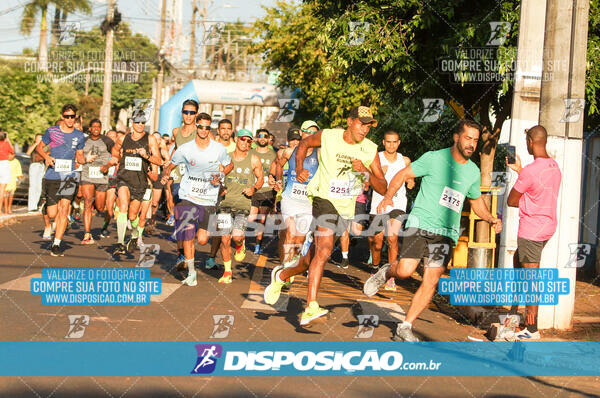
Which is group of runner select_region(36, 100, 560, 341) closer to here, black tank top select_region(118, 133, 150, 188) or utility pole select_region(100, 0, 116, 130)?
black tank top select_region(118, 133, 150, 188)

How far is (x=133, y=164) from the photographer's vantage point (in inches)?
517

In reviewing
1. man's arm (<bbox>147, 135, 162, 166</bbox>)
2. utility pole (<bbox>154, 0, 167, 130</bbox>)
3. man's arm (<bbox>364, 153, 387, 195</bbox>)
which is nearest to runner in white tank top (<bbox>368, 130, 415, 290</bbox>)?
man's arm (<bbox>147, 135, 162, 166</bbox>)

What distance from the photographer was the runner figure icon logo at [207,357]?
6262 millimetres

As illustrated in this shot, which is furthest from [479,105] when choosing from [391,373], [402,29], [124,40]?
[124,40]

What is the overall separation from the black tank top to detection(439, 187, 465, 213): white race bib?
6463 millimetres

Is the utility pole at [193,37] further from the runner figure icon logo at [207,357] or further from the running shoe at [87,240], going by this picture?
the runner figure icon logo at [207,357]

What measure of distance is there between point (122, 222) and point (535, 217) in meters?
7.04

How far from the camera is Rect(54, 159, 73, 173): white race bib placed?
42.4 ft

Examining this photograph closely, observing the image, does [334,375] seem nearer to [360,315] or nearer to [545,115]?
[360,315]

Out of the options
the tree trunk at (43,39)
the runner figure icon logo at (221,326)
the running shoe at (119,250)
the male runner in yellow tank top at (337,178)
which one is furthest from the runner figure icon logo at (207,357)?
the tree trunk at (43,39)

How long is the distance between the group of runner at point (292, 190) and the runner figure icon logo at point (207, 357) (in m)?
1.20

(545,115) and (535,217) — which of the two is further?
(545,115)

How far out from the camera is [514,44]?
38.6ft

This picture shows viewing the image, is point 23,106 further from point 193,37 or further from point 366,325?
point 366,325
